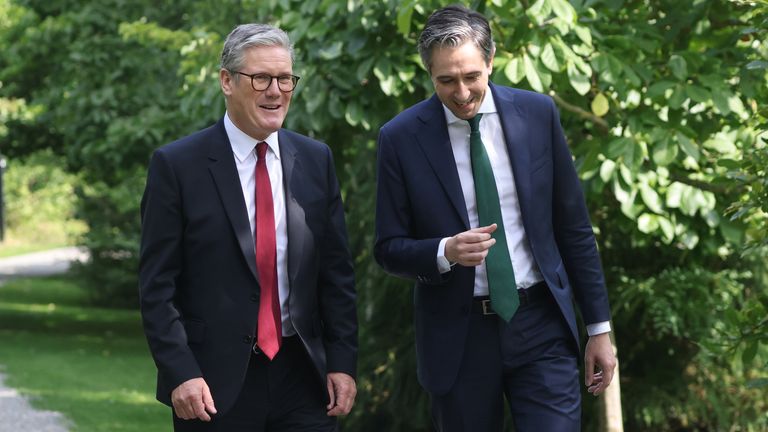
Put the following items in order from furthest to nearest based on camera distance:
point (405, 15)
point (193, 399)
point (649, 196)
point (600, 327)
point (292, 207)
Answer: point (649, 196) → point (405, 15) → point (600, 327) → point (292, 207) → point (193, 399)

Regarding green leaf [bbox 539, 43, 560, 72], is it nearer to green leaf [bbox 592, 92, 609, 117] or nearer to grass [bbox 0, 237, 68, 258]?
green leaf [bbox 592, 92, 609, 117]

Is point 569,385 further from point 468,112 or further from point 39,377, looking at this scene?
point 39,377

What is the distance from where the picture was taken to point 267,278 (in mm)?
4031

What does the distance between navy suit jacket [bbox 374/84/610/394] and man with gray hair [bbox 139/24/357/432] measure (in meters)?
0.31

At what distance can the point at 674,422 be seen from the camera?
30.3ft

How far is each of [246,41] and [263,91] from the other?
0.16m

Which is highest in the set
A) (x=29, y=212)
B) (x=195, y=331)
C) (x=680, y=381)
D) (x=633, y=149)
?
(x=29, y=212)

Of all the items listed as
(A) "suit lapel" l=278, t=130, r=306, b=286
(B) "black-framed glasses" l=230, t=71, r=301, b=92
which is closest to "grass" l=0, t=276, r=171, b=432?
(A) "suit lapel" l=278, t=130, r=306, b=286

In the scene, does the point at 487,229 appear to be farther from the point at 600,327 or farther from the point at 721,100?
the point at 721,100

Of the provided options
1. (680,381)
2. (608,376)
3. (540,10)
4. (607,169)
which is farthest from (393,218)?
(680,381)

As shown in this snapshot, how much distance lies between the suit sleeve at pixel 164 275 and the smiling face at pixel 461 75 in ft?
2.89

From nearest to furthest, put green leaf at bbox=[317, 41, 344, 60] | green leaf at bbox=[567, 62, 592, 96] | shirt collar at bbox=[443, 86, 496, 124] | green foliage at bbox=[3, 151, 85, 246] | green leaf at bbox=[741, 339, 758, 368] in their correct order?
shirt collar at bbox=[443, 86, 496, 124], green leaf at bbox=[741, 339, 758, 368], green leaf at bbox=[567, 62, 592, 96], green leaf at bbox=[317, 41, 344, 60], green foliage at bbox=[3, 151, 85, 246]

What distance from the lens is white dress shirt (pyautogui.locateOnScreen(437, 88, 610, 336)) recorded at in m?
4.24

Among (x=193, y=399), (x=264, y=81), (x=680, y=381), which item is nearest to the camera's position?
(x=193, y=399)
